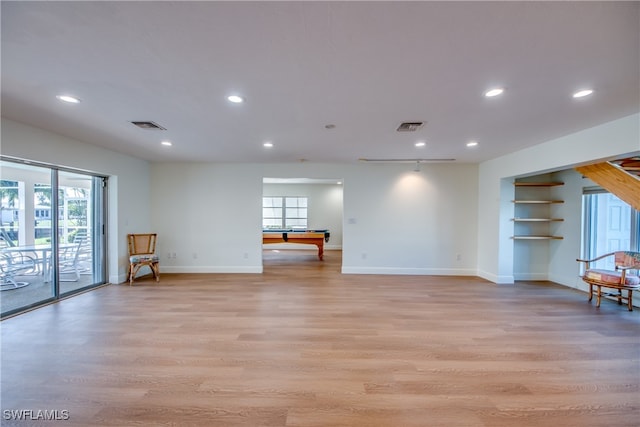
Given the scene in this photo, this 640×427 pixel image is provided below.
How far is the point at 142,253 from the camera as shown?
5.38 m

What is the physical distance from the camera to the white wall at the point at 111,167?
330cm

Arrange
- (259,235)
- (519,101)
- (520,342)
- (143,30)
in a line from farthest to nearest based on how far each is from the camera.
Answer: (259,235) < (520,342) < (519,101) < (143,30)

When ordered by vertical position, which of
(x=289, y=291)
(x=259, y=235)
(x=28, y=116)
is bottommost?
(x=289, y=291)

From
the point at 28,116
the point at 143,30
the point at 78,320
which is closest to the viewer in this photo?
the point at 143,30

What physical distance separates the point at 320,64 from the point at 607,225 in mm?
5903

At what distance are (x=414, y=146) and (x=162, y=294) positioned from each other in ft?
15.6

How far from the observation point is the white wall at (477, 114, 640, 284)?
12.6 feet

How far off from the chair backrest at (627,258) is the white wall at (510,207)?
873 mm

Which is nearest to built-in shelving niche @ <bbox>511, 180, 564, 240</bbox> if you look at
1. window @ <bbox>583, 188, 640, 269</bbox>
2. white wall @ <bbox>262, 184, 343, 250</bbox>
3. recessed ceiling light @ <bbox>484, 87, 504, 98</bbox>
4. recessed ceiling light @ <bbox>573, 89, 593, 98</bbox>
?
window @ <bbox>583, 188, 640, 269</bbox>

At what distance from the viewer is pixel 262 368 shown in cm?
227

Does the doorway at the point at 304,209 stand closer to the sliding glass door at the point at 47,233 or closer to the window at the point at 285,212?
the window at the point at 285,212

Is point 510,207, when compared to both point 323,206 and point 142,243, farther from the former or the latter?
point 142,243

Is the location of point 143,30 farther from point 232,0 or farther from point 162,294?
point 162,294

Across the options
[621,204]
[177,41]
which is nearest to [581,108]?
[621,204]
